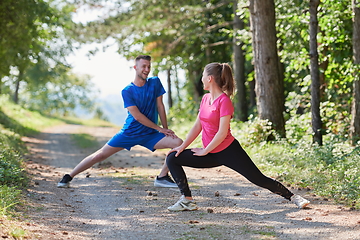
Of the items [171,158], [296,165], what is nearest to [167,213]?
[171,158]

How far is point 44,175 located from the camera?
9008mm

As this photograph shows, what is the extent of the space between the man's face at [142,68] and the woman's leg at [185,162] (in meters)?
1.84

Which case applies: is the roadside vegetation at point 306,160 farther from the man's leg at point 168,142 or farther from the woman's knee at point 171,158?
the woman's knee at point 171,158

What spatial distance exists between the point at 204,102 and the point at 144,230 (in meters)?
1.74

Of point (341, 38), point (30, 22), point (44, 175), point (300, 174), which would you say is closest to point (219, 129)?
point (300, 174)

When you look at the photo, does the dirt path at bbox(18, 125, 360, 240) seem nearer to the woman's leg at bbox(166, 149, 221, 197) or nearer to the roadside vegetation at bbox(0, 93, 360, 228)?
the roadside vegetation at bbox(0, 93, 360, 228)

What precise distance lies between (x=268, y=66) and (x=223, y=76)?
Answer: 6.35 m

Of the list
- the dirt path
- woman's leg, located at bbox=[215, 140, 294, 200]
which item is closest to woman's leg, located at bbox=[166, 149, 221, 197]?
woman's leg, located at bbox=[215, 140, 294, 200]

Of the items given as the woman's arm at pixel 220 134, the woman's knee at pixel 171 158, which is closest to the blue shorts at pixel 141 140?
the woman's knee at pixel 171 158

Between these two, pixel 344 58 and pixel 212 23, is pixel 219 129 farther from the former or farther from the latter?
pixel 212 23

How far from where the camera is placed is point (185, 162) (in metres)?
5.52

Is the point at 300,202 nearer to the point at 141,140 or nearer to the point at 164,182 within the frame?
the point at 164,182

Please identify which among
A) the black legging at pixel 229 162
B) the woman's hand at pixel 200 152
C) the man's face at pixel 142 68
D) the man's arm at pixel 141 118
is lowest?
the black legging at pixel 229 162

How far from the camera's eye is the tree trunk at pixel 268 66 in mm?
11352
